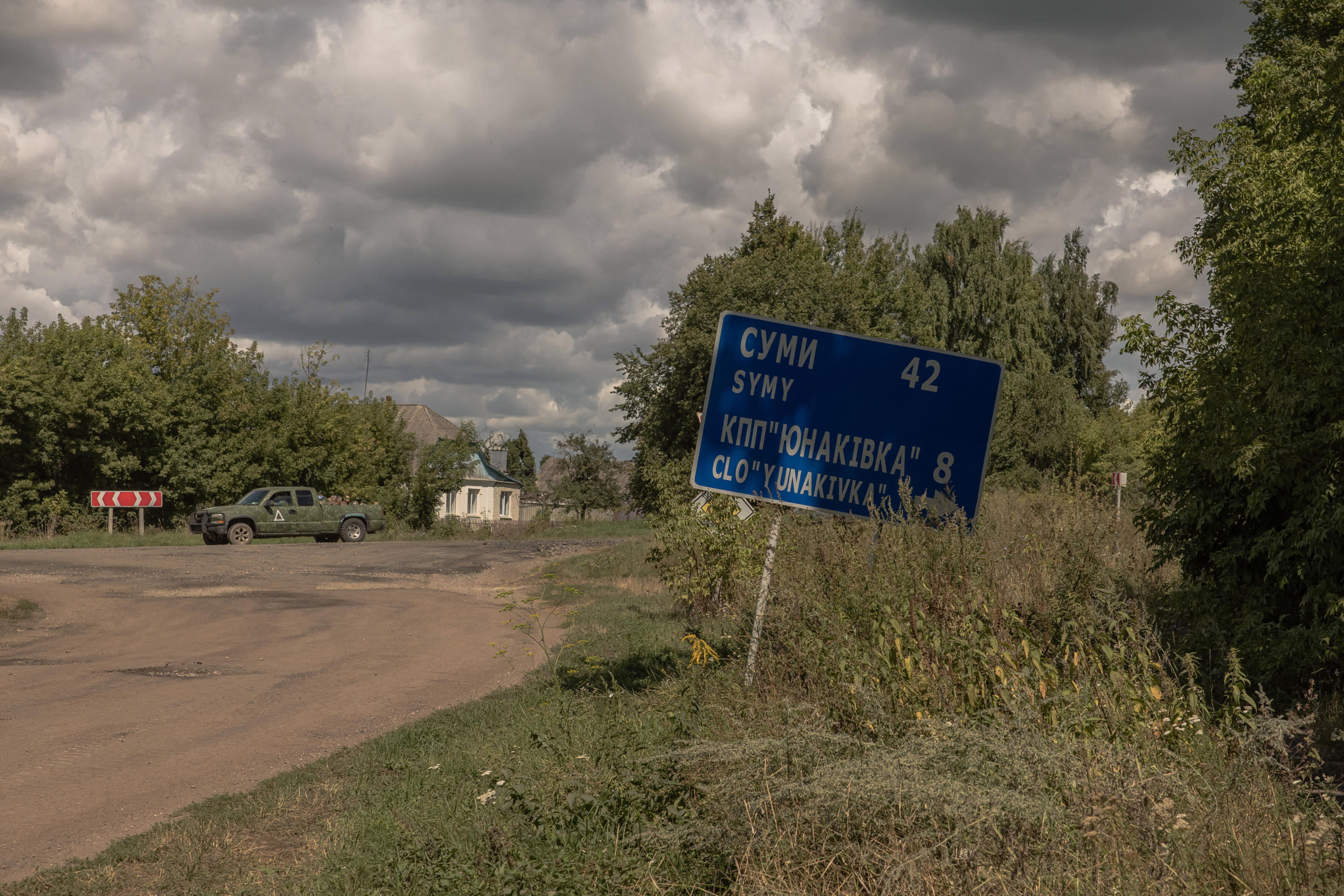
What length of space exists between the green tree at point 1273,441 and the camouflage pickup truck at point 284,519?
25.8m

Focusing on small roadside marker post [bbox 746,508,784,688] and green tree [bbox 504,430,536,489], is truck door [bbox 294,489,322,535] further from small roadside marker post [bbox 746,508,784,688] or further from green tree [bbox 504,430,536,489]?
green tree [bbox 504,430,536,489]

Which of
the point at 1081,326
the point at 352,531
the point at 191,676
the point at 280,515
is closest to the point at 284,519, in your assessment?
the point at 280,515

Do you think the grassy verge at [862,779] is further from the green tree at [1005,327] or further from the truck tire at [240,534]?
the green tree at [1005,327]

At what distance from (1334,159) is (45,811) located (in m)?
11.4

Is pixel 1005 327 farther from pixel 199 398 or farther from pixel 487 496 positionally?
pixel 487 496

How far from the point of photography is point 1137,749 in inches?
142

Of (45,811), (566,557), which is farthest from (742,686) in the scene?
(566,557)

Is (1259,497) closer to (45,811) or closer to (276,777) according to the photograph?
(276,777)

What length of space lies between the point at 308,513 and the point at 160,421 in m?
7.42

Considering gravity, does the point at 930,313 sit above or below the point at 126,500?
above

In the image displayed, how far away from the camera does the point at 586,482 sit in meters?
70.1

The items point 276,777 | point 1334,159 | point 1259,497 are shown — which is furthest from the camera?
point 1334,159

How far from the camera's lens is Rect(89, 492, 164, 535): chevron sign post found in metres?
29.2

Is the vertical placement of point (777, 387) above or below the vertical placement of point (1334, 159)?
below
